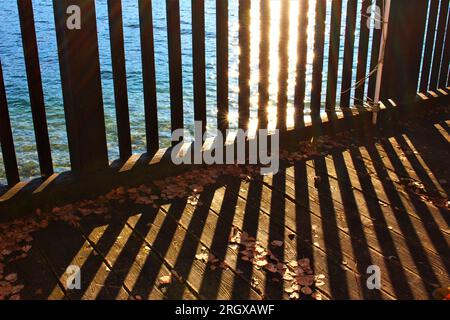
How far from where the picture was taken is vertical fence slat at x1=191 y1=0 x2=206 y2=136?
4062mm

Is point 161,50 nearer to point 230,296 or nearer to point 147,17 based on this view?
point 147,17

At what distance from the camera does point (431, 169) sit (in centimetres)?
463

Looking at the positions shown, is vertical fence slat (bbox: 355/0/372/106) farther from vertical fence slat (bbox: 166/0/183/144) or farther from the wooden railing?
vertical fence slat (bbox: 166/0/183/144)

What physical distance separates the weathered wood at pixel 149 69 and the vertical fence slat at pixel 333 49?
1.78m

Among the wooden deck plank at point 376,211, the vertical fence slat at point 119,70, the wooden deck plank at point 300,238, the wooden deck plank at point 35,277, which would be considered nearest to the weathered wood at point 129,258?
the wooden deck plank at point 35,277

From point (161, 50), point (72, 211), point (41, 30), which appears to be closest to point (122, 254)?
point (72, 211)

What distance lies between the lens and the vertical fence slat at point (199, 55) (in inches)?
160

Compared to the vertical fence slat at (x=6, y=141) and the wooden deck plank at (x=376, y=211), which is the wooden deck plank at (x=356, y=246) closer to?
the wooden deck plank at (x=376, y=211)

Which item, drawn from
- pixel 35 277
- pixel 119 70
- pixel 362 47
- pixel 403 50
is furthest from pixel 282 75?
pixel 35 277

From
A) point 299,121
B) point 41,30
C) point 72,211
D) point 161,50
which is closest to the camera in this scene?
point 72,211

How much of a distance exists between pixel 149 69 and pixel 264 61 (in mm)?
1119

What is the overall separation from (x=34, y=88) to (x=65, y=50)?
323 millimetres

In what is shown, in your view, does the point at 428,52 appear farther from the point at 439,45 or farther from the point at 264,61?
the point at 264,61

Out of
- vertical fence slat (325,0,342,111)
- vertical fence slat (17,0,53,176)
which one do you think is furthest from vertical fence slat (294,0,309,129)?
vertical fence slat (17,0,53,176)
